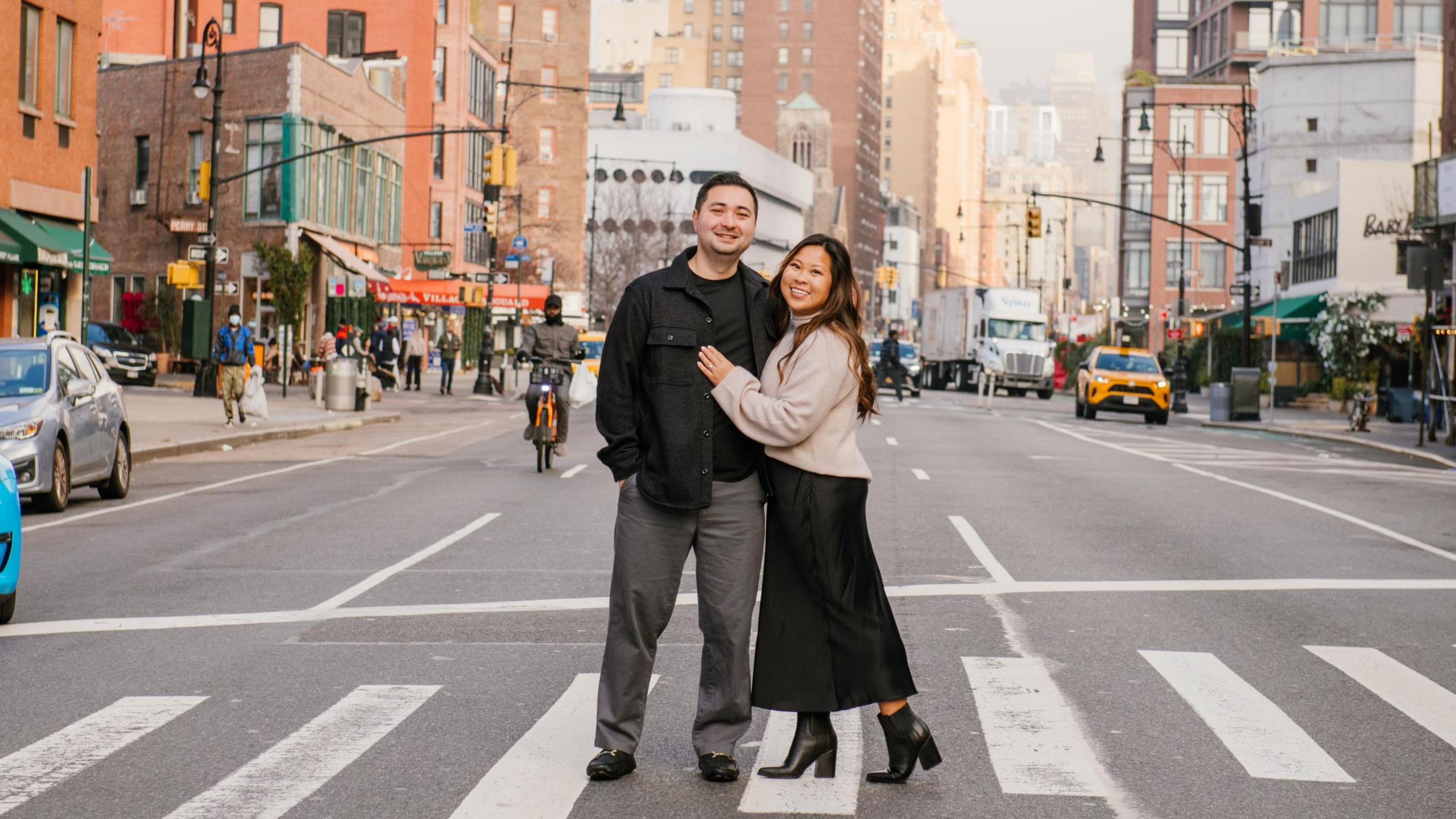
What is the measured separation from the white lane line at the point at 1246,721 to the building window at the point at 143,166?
162 feet

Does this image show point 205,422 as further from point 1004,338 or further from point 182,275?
point 1004,338

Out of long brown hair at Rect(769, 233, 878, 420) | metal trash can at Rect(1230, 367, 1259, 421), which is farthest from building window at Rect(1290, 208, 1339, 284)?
long brown hair at Rect(769, 233, 878, 420)

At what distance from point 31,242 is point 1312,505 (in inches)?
876

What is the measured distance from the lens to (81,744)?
692cm

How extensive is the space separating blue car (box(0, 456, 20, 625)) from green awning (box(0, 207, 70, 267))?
23033 mm

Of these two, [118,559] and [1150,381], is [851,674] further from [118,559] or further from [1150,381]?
[1150,381]

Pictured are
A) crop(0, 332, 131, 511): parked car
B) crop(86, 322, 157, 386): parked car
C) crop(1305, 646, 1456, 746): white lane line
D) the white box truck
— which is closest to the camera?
crop(1305, 646, 1456, 746): white lane line

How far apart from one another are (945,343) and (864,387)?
212 feet

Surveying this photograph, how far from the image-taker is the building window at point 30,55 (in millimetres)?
32875

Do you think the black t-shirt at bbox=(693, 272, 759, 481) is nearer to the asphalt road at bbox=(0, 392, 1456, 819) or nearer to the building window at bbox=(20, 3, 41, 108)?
the asphalt road at bbox=(0, 392, 1456, 819)

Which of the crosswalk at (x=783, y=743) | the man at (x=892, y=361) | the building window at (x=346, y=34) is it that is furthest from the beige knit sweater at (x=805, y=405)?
the building window at (x=346, y=34)

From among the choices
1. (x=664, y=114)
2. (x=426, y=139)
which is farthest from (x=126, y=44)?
(x=664, y=114)

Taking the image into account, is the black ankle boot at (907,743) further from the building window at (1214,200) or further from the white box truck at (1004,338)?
the building window at (1214,200)

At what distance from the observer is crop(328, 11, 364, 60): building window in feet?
226
